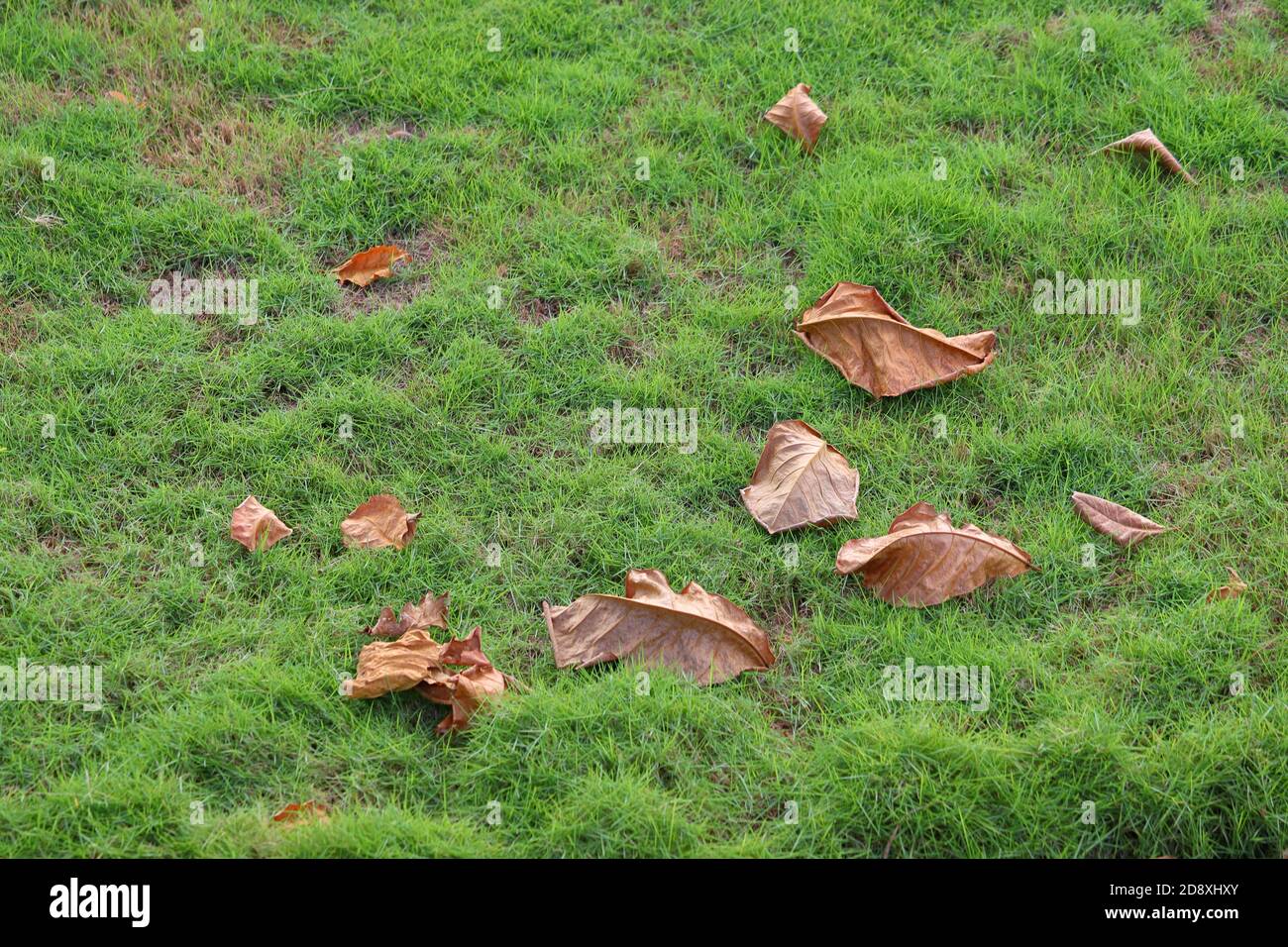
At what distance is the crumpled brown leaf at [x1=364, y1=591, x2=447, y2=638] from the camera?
325 cm

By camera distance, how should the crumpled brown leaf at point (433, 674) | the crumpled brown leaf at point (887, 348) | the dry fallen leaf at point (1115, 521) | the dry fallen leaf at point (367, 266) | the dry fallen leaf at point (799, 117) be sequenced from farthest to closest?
the dry fallen leaf at point (799, 117), the dry fallen leaf at point (367, 266), the crumpled brown leaf at point (887, 348), the dry fallen leaf at point (1115, 521), the crumpled brown leaf at point (433, 674)

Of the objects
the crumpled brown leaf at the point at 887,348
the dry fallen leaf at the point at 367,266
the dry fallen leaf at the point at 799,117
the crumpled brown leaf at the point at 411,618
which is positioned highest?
the dry fallen leaf at the point at 799,117

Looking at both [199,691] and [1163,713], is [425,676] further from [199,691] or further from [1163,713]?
[1163,713]

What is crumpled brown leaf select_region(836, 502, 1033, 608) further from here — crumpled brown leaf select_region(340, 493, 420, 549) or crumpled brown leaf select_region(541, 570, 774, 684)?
crumpled brown leaf select_region(340, 493, 420, 549)

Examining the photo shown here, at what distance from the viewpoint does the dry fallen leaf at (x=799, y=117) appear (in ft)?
14.9

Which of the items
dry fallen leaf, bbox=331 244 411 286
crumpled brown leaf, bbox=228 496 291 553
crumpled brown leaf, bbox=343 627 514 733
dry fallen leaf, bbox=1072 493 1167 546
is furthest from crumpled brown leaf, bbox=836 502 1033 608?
dry fallen leaf, bbox=331 244 411 286

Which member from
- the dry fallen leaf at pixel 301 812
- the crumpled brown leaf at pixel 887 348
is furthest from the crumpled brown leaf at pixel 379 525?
the crumpled brown leaf at pixel 887 348

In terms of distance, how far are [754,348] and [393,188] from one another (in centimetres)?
154

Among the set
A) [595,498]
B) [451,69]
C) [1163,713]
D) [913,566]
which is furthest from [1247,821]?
[451,69]

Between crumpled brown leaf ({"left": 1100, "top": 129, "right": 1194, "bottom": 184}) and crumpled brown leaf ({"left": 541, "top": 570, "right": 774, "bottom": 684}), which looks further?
crumpled brown leaf ({"left": 1100, "top": 129, "right": 1194, "bottom": 184})

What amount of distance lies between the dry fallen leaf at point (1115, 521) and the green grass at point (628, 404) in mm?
70

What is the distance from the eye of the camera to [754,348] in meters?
4.02

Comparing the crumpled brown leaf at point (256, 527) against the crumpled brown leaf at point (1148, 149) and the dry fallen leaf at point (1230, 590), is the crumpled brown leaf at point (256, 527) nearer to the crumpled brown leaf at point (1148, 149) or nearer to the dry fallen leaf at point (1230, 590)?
the dry fallen leaf at point (1230, 590)

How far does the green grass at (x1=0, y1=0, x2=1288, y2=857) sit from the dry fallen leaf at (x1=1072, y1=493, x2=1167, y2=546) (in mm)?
70
